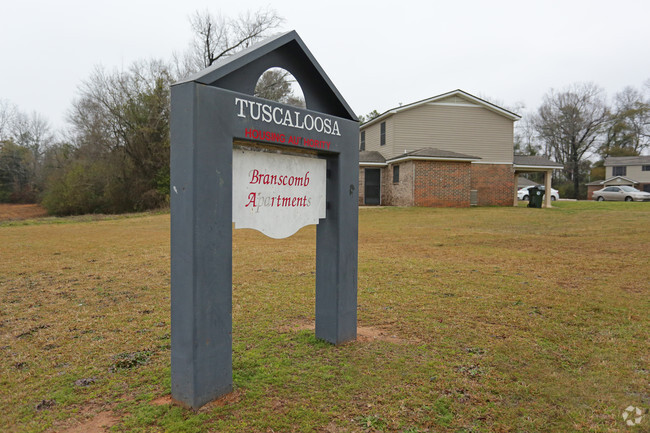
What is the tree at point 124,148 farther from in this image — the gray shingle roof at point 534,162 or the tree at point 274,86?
the gray shingle roof at point 534,162

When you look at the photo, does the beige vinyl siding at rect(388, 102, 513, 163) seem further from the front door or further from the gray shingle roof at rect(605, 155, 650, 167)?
the gray shingle roof at rect(605, 155, 650, 167)

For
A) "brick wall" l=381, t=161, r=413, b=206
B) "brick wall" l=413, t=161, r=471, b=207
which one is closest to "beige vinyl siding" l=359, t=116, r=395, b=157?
"brick wall" l=381, t=161, r=413, b=206

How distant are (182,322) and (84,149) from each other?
36215 millimetres

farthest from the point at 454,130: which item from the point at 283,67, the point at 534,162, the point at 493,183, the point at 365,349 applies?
the point at 283,67

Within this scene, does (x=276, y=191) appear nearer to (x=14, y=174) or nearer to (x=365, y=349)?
(x=365, y=349)

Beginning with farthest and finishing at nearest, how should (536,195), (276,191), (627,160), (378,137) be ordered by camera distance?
(627,160), (378,137), (536,195), (276,191)

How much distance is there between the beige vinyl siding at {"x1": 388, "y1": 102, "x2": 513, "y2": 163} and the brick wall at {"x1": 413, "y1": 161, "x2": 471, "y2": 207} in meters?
2.68

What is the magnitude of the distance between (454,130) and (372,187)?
19.7ft

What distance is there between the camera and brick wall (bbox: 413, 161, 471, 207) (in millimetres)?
23312

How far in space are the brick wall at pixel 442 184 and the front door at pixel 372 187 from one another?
3.94 metres

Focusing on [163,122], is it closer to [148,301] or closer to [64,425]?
[148,301]

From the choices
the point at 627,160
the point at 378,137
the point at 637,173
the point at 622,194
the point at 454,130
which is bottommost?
the point at 622,194

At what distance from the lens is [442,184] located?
77.9 ft

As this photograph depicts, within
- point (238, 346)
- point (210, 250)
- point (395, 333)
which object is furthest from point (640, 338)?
point (210, 250)
